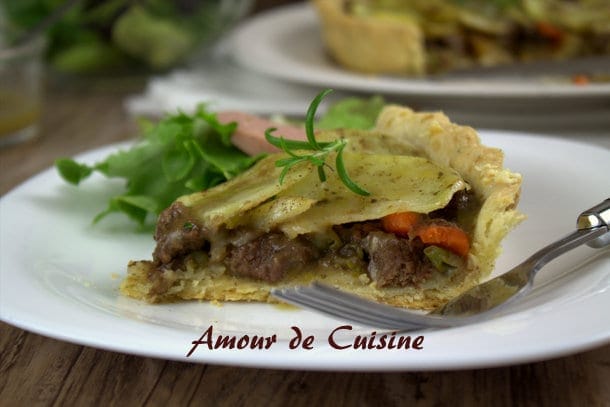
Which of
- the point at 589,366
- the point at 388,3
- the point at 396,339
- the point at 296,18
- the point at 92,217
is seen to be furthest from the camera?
the point at 296,18

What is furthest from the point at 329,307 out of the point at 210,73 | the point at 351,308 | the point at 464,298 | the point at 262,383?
the point at 210,73

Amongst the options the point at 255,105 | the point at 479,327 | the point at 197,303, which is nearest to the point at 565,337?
the point at 479,327

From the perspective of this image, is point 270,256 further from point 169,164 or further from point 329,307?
point 169,164

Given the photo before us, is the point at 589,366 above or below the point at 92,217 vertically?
above

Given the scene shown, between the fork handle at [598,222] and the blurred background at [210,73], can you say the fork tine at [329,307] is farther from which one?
the blurred background at [210,73]

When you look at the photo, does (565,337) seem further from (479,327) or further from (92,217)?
(92,217)

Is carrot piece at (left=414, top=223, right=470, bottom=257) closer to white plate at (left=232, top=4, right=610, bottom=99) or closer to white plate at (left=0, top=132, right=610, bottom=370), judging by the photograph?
white plate at (left=0, top=132, right=610, bottom=370)
